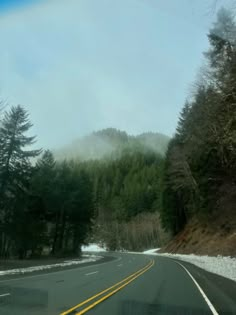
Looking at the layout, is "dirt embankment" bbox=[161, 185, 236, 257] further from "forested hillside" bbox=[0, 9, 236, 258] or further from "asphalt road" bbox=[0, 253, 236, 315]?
"asphalt road" bbox=[0, 253, 236, 315]

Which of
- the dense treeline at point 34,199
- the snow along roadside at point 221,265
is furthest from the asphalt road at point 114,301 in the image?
the dense treeline at point 34,199

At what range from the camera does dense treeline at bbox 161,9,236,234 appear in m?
26.6

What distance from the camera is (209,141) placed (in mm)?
36500

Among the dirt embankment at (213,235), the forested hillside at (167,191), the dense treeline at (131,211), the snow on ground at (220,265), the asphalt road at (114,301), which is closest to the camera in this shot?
the asphalt road at (114,301)

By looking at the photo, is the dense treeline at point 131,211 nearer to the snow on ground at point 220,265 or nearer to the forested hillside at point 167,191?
the forested hillside at point 167,191

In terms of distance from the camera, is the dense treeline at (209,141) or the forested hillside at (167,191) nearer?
the dense treeline at (209,141)

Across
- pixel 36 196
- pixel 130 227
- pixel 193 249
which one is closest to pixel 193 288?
pixel 36 196

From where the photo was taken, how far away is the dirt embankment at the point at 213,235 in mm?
53719

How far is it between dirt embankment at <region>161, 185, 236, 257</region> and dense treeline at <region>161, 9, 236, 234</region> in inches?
62.5

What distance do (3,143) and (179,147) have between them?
2697 centimetres

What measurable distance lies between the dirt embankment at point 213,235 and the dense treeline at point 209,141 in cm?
159

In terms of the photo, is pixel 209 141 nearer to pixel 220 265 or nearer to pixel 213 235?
pixel 220 265

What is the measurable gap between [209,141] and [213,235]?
31563 millimetres

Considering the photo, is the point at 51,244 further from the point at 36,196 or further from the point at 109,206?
the point at 109,206
